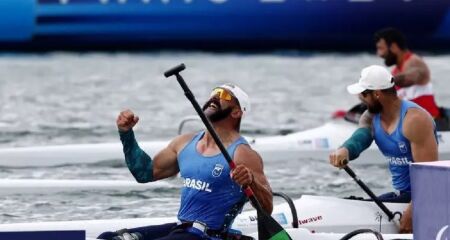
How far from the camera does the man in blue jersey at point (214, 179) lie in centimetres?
924

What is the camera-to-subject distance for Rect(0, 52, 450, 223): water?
46.7 ft

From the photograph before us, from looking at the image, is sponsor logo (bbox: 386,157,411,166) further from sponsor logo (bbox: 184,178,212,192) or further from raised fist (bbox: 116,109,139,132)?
raised fist (bbox: 116,109,139,132)

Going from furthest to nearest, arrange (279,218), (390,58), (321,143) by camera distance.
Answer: (321,143), (390,58), (279,218)

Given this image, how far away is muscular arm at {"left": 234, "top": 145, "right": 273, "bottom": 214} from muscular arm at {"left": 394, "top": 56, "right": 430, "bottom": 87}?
5.56 metres

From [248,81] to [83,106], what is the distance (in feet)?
21.6

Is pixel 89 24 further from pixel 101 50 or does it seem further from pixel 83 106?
pixel 83 106

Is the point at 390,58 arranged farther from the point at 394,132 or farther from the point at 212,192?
the point at 212,192

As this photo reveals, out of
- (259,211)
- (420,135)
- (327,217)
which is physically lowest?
(327,217)

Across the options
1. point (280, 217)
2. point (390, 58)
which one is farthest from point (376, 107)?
point (390, 58)

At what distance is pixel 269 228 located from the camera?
935 centimetres

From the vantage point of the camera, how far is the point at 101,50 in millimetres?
37812

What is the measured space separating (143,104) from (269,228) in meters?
18.9

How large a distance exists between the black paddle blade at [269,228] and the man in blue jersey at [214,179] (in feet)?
0.20

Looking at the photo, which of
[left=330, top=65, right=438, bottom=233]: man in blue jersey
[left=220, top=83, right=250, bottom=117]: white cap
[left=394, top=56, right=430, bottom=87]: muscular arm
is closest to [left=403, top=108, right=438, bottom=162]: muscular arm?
[left=330, top=65, right=438, bottom=233]: man in blue jersey
